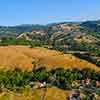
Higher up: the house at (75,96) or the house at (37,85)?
the house at (75,96)

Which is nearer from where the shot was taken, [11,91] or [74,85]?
[11,91]

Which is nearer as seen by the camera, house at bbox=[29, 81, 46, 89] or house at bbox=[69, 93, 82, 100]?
house at bbox=[69, 93, 82, 100]

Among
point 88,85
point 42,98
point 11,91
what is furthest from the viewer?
point 88,85

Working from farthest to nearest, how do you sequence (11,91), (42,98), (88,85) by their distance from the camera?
(88,85)
(11,91)
(42,98)

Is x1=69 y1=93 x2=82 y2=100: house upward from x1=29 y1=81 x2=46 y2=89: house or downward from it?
upward

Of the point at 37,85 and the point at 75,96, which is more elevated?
the point at 75,96

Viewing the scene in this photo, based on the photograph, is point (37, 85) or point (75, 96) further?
point (37, 85)

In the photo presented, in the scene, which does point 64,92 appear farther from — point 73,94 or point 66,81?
point 66,81

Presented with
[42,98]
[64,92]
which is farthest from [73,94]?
[42,98]

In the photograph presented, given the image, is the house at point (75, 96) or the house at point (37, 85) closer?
the house at point (75, 96)

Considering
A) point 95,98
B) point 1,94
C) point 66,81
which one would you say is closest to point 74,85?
point 66,81
